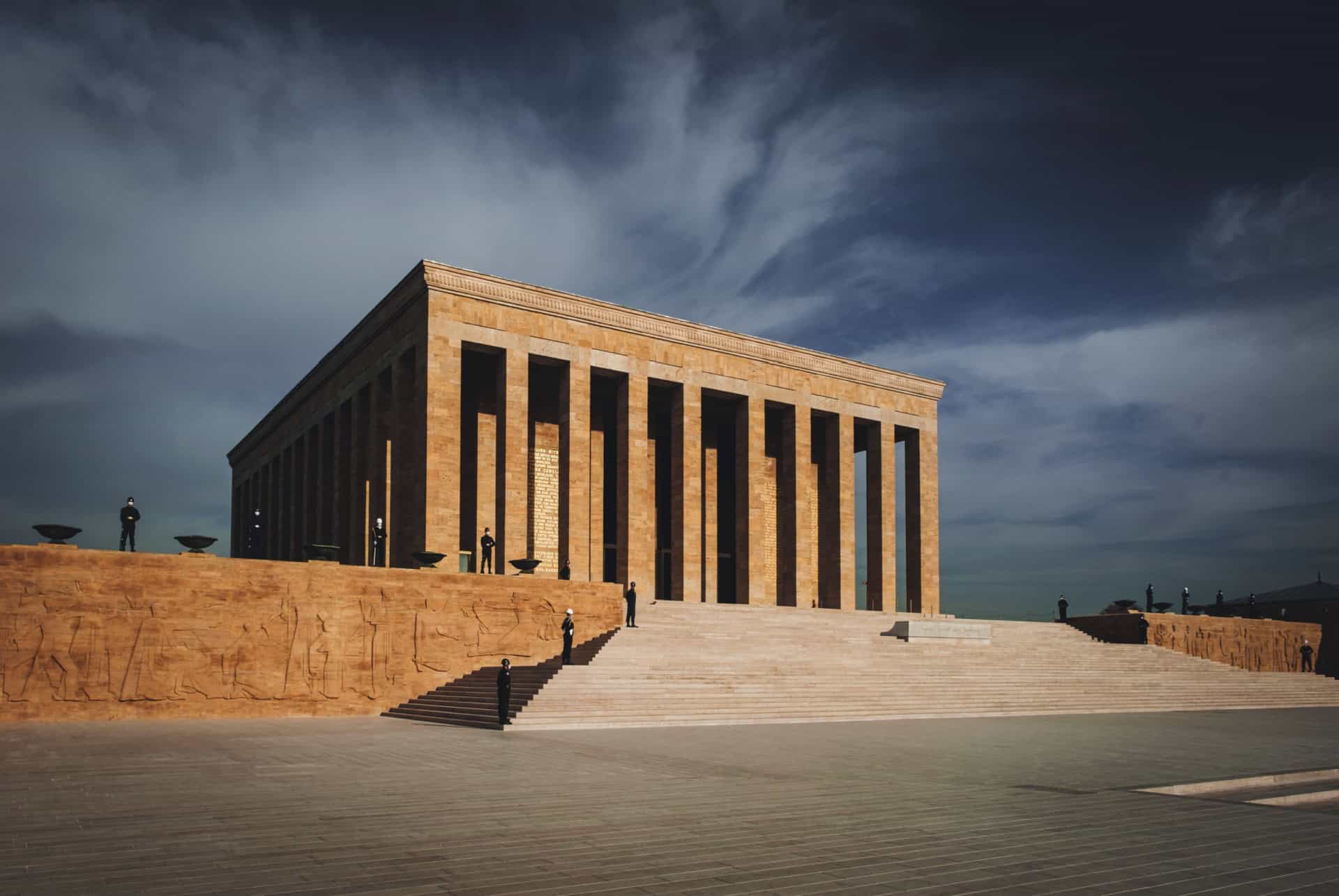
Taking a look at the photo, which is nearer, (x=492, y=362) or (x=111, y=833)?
(x=111, y=833)

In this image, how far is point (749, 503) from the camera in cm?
3281

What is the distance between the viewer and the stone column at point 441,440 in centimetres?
2650

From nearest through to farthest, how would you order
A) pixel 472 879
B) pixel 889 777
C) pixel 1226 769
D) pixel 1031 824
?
pixel 472 879, pixel 1031 824, pixel 889 777, pixel 1226 769

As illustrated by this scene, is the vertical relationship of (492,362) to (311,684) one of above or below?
above

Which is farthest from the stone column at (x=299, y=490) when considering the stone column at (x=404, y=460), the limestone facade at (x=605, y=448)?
the stone column at (x=404, y=460)

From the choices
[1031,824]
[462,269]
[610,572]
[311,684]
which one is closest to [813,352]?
[610,572]

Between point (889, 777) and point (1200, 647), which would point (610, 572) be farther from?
point (889, 777)

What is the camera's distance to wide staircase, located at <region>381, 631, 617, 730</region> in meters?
16.1

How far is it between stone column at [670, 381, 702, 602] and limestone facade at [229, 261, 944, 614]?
0.07 m

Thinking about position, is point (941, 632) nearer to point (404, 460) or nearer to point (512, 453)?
point (512, 453)

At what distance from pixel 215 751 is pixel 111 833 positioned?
5516 millimetres

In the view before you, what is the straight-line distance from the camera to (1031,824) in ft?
23.2

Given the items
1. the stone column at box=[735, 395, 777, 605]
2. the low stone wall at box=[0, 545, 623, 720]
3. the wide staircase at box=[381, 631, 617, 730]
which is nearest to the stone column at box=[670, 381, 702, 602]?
the stone column at box=[735, 395, 777, 605]

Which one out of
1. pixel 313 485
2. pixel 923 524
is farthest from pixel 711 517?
pixel 313 485
